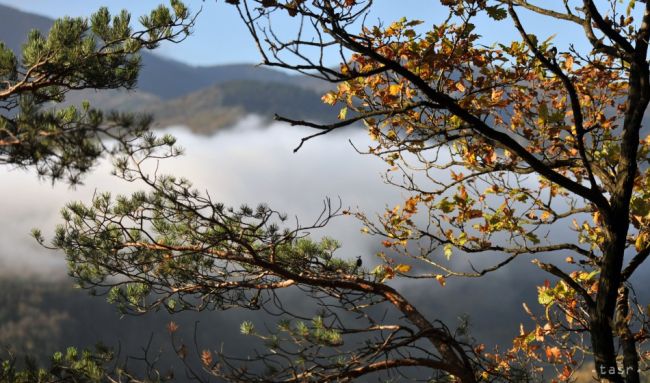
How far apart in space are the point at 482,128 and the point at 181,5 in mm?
4247

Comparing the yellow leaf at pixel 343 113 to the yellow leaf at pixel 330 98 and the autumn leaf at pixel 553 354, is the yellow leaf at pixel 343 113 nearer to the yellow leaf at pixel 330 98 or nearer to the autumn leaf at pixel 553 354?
the yellow leaf at pixel 330 98

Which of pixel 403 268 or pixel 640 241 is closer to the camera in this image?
pixel 640 241

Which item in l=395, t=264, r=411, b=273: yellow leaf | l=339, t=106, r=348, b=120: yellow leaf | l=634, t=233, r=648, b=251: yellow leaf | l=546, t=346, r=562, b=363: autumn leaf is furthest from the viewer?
l=546, t=346, r=562, b=363: autumn leaf

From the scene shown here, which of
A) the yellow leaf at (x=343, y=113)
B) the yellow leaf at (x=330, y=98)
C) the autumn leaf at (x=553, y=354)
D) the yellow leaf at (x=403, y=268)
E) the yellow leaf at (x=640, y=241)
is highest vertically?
the yellow leaf at (x=330, y=98)

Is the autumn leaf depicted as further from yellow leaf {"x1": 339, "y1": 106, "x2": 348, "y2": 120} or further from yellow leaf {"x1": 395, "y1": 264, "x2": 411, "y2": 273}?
yellow leaf {"x1": 339, "y1": 106, "x2": 348, "y2": 120}

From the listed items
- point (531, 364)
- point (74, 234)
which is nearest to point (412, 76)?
point (74, 234)

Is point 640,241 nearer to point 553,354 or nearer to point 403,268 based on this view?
point 403,268

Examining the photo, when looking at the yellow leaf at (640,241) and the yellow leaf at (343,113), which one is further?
the yellow leaf at (343,113)

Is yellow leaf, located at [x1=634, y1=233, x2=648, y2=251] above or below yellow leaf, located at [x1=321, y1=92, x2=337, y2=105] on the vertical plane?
below

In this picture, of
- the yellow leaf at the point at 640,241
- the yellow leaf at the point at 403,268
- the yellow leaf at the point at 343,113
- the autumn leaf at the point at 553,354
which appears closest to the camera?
the yellow leaf at the point at 640,241

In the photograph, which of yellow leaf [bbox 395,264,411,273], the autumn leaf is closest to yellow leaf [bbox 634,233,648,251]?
yellow leaf [bbox 395,264,411,273]

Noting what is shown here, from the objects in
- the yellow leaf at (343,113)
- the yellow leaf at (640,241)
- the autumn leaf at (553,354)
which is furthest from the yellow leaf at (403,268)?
the autumn leaf at (553,354)

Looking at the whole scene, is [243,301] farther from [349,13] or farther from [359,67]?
[349,13]

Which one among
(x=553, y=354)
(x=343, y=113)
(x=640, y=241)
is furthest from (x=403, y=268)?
(x=553, y=354)
